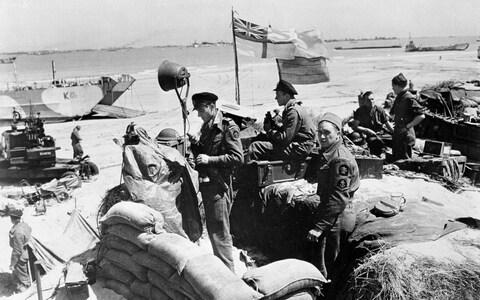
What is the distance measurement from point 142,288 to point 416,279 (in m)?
2.69

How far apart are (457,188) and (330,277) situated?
12.1ft

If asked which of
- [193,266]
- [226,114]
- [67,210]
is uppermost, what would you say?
[226,114]

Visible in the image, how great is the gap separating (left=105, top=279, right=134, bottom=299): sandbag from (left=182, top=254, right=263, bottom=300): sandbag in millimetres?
1353

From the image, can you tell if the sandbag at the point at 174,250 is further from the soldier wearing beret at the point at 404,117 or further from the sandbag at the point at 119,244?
the soldier wearing beret at the point at 404,117

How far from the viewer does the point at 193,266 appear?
3.75m

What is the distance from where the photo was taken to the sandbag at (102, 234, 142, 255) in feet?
15.7

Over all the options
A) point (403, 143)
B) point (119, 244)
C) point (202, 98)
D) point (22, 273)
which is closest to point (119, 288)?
point (119, 244)

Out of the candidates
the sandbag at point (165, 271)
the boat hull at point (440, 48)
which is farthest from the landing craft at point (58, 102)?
the boat hull at point (440, 48)

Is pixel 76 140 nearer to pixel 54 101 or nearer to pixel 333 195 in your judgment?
pixel 333 195

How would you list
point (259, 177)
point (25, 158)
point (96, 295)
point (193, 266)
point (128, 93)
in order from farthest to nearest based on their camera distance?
point (128, 93), point (25, 158), point (259, 177), point (96, 295), point (193, 266)

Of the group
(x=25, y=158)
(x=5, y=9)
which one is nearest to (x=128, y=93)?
(x=25, y=158)

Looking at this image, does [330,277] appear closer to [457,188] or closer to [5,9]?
[457,188]

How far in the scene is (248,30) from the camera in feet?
30.6

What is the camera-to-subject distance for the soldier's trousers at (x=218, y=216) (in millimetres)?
5098
